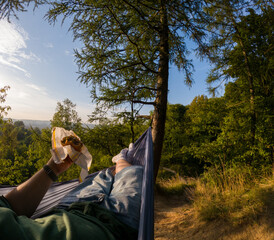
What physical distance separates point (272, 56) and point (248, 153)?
276cm

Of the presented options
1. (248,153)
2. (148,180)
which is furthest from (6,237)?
(248,153)

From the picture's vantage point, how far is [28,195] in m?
1.04

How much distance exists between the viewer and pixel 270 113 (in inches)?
188

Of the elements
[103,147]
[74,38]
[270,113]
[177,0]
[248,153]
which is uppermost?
[177,0]

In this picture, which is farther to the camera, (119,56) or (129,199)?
(119,56)

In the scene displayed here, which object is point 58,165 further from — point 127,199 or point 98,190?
point 127,199

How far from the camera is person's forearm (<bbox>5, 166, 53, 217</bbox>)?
1.00m

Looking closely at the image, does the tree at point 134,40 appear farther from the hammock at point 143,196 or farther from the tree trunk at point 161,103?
the hammock at point 143,196

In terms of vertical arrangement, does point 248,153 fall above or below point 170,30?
below

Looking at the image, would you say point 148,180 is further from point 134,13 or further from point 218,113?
point 218,113

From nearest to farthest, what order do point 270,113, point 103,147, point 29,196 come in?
point 29,196
point 103,147
point 270,113

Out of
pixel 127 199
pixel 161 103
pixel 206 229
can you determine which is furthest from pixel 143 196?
pixel 161 103

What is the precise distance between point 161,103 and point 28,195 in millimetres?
2657

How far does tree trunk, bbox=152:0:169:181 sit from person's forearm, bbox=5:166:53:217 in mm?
2290
